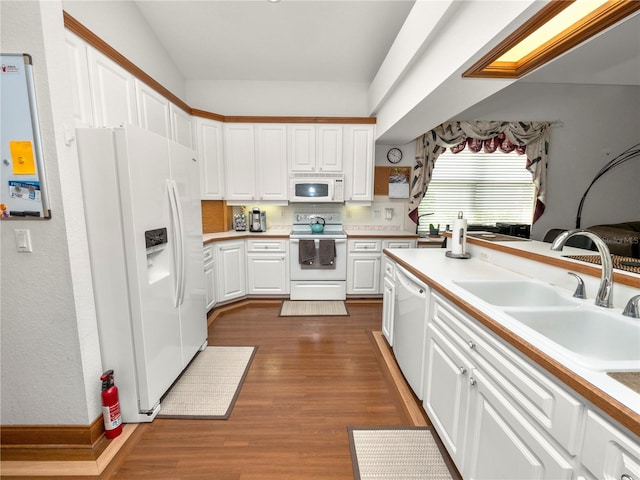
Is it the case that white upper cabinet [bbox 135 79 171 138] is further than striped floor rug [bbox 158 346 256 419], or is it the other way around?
white upper cabinet [bbox 135 79 171 138]

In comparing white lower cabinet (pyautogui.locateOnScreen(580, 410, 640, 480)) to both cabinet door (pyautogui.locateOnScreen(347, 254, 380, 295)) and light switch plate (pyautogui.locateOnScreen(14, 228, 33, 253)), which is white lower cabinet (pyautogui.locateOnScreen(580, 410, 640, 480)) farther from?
cabinet door (pyautogui.locateOnScreen(347, 254, 380, 295))

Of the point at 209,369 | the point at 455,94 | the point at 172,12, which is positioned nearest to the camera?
the point at 455,94

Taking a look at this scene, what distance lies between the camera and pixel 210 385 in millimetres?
2145

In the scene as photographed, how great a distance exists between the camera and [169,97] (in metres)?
2.97

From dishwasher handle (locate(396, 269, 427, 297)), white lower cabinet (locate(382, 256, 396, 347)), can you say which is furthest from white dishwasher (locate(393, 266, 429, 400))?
white lower cabinet (locate(382, 256, 396, 347))

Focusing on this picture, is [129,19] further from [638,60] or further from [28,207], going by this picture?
[638,60]

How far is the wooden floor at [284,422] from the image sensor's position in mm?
1503

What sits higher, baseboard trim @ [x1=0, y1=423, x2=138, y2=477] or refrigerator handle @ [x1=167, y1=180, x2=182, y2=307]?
refrigerator handle @ [x1=167, y1=180, x2=182, y2=307]

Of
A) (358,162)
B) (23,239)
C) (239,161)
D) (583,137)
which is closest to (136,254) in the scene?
(23,239)

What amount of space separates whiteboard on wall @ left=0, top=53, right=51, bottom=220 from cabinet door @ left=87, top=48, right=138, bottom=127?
52cm

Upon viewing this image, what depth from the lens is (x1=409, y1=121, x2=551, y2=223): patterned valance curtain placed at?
378cm

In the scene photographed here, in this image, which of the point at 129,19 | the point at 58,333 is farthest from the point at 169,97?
the point at 58,333

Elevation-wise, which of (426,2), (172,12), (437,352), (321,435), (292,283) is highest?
(172,12)

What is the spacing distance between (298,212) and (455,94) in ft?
8.64
